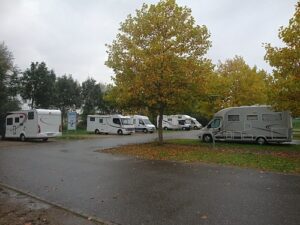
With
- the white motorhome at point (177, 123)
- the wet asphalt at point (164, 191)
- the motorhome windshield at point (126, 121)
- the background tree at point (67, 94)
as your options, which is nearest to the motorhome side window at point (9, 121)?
the motorhome windshield at point (126, 121)

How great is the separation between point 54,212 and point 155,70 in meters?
13.4

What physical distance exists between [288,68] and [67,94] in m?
40.2

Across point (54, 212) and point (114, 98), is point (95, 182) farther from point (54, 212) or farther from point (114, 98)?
point (114, 98)

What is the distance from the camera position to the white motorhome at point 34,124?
86.7 feet

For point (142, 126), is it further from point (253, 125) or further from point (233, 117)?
point (253, 125)

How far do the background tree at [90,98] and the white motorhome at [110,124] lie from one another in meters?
12.2

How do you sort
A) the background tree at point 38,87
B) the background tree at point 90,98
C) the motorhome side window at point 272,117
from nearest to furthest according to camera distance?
the motorhome side window at point 272,117 < the background tree at point 38,87 < the background tree at point 90,98

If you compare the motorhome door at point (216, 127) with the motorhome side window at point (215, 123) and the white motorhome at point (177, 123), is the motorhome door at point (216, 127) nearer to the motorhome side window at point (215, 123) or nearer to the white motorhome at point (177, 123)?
the motorhome side window at point (215, 123)

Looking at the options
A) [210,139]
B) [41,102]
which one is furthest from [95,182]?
[41,102]

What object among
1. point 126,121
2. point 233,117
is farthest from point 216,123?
point 126,121

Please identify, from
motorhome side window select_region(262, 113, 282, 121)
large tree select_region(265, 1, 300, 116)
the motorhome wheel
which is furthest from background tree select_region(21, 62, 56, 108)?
large tree select_region(265, 1, 300, 116)

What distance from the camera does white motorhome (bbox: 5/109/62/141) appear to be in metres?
26.4

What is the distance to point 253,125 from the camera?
881 inches

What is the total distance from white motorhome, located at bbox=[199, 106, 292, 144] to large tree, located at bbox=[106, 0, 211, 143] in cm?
422
